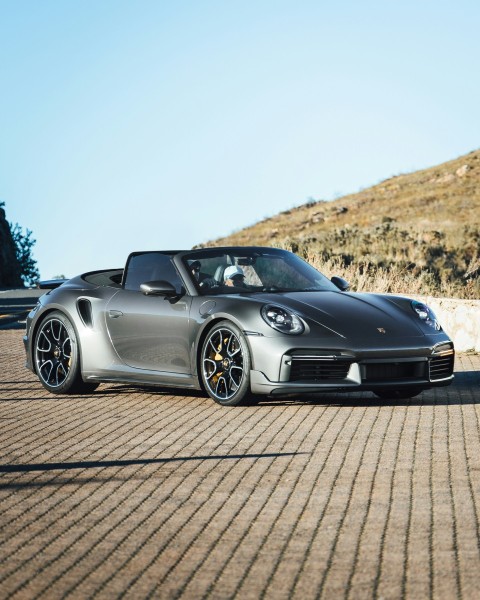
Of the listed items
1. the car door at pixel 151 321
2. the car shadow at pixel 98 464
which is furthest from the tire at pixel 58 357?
the car shadow at pixel 98 464

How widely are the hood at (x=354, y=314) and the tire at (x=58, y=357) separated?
7.67 feet

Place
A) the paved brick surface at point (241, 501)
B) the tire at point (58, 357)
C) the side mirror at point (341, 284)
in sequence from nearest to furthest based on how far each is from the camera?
the paved brick surface at point (241, 501), the tire at point (58, 357), the side mirror at point (341, 284)

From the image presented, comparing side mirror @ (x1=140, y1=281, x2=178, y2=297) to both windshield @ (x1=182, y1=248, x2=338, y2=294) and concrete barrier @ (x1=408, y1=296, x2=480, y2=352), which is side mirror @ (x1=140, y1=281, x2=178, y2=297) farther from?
concrete barrier @ (x1=408, y1=296, x2=480, y2=352)

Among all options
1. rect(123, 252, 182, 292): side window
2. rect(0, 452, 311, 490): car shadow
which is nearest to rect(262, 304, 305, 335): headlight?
rect(123, 252, 182, 292): side window

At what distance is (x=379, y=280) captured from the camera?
22953mm

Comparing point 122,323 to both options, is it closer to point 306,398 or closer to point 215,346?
point 215,346

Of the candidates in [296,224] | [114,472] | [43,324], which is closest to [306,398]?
[43,324]

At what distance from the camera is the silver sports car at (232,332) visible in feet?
34.8

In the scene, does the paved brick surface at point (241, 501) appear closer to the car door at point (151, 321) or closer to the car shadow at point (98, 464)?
the car shadow at point (98, 464)

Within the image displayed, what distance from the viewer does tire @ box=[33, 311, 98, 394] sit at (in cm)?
1216

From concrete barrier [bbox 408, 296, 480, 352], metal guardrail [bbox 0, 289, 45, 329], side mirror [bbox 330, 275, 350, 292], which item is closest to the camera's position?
side mirror [bbox 330, 275, 350, 292]

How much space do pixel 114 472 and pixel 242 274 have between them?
4323mm

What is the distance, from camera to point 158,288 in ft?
37.3

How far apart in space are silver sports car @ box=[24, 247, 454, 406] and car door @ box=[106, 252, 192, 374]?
0.01 meters
